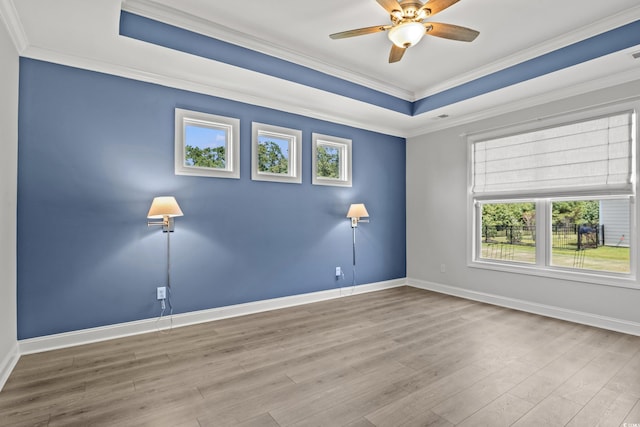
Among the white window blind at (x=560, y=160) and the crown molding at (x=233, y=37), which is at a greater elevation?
the crown molding at (x=233, y=37)

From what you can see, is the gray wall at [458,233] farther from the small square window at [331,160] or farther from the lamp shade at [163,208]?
the lamp shade at [163,208]

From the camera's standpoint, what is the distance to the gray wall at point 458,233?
3.77 m

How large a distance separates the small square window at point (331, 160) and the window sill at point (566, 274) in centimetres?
241

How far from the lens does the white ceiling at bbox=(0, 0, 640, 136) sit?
288 cm

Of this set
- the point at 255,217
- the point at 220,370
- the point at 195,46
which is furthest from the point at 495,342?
the point at 195,46

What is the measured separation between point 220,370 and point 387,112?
3990mm

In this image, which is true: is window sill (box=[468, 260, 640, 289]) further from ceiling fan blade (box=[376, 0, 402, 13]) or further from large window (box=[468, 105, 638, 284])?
ceiling fan blade (box=[376, 0, 402, 13])

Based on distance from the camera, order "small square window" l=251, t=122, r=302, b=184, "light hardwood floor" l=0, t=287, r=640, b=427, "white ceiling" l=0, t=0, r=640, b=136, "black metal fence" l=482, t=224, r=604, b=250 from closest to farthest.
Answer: "light hardwood floor" l=0, t=287, r=640, b=427 < "white ceiling" l=0, t=0, r=640, b=136 < "black metal fence" l=482, t=224, r=604, b=250 < "small square window" l=251, t=122, r=302, b=184

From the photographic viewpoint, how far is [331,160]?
17.2ft

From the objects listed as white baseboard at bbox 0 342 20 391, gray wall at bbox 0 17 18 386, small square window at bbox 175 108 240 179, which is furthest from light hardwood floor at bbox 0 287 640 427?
small square window at bbox 175 108 240 179

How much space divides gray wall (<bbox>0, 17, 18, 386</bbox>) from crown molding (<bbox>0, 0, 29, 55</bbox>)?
61 millimetres

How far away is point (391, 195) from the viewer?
19.4ft

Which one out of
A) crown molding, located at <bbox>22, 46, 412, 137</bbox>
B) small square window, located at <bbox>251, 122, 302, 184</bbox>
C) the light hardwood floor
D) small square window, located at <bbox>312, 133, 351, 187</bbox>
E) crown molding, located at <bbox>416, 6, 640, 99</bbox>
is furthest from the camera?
small square window, located at <bbox>312, 133, 351, 187</bbox>

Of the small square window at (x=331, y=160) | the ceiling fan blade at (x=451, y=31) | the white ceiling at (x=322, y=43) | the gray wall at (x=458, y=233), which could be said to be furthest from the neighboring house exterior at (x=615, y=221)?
the small square window at (x=331, y=160)
